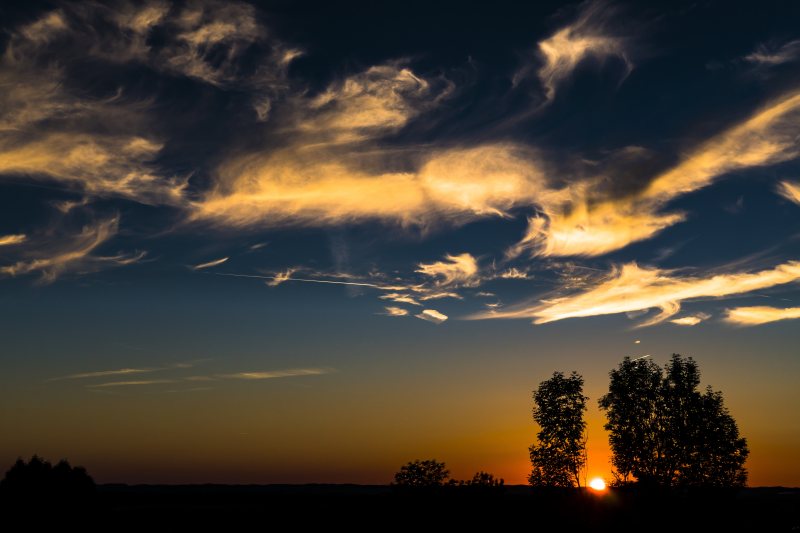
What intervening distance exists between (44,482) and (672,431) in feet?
287

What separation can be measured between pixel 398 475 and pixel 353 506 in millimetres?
30312

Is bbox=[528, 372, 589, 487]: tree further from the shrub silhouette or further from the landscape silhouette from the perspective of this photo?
the shrub silhouette

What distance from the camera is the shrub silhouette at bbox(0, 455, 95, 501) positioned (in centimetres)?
9231

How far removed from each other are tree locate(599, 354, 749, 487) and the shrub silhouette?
75050 mm

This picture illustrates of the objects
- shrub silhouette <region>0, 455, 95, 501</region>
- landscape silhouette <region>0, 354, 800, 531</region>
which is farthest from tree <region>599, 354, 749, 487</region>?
shrub silhouette <region>0, 455, 95, 501</region>

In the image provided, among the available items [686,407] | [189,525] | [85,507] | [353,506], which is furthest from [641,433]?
[85,507]

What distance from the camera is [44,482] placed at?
94.0 meters

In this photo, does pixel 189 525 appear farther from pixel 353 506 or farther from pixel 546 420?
pixel 546 420

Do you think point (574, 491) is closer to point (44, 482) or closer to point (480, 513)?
point (480, 513)

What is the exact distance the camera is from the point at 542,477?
8338 cm

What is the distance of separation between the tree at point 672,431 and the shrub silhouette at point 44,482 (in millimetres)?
75050

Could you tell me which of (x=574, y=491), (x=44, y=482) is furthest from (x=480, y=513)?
(x=44, y=482)

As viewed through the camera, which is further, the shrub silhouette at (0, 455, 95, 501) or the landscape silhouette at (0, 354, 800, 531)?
the shrub silhouette at (0, 455, 95, 501)

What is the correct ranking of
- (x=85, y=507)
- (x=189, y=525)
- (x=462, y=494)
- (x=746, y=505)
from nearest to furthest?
(x=189, y=525)
(x=462, y=494)
(x=746, y=505)
(x=85, y=507)
